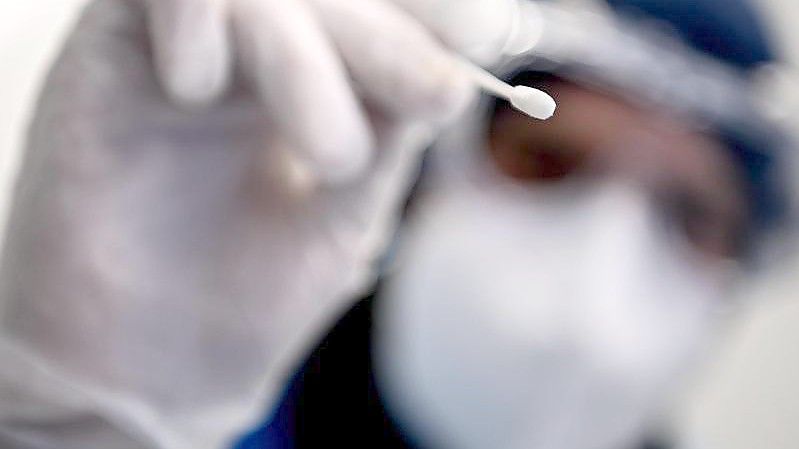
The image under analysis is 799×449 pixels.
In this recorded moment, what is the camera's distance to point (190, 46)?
37cm

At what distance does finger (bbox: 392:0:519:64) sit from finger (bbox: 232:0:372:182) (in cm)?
4

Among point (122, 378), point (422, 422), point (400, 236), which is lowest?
point (422, 422)

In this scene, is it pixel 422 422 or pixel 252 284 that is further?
pixel 422 422

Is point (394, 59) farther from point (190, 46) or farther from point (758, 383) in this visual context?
point (758, 383)

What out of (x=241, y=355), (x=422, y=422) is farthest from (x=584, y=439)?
(x=241, y=355)

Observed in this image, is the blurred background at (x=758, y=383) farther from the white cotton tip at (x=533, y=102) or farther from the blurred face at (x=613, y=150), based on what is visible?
the white cotton tip at (x=533, y=102)

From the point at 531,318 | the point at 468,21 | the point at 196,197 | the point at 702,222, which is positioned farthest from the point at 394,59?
the point at 702,222

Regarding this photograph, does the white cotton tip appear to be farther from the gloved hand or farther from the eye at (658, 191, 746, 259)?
the eye at (658, 191, 746, 259)

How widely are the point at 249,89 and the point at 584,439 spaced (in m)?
0.55

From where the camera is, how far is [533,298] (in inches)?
31.4

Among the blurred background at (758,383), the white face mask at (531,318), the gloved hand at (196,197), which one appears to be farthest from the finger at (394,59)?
the blurred background at (758,383)

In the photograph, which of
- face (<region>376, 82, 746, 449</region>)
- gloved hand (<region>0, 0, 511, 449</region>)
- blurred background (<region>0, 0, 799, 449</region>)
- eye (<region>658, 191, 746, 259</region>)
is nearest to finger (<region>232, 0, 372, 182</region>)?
gloved hand (<region>0, 0, 511, 449</region>)

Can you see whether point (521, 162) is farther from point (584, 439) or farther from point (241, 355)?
point (241, 355)

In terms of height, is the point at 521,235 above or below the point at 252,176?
below
